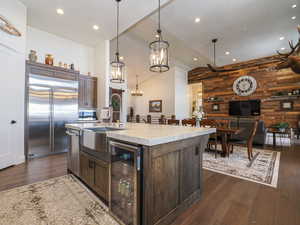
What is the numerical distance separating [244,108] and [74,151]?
25.6ft

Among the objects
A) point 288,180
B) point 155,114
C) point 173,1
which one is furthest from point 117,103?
point 288,180

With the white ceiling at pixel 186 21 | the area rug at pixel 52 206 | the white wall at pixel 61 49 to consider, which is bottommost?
the area rug at pixel 52 206

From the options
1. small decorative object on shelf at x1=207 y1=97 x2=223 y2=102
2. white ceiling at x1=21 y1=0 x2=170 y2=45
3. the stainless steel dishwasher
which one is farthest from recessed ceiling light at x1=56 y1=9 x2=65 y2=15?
small decorative object on shelf at x1=207 y1=97 x2=223 y2=102

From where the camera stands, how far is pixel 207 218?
5.13 feet

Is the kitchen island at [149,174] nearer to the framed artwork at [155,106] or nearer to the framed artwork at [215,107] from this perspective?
the framed artwork at [215,107]

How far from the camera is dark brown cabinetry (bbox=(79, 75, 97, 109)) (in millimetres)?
4508

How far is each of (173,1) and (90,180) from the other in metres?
4.35

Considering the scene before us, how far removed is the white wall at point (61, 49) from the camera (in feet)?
13.5

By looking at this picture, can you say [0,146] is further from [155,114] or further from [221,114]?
[221,114]

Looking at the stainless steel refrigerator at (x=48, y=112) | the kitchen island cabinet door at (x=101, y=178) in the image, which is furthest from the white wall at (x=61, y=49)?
the kitchen island cabinet door at (x=101, y=178)

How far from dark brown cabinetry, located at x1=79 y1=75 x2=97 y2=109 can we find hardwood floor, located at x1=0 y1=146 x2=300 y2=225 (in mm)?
2120

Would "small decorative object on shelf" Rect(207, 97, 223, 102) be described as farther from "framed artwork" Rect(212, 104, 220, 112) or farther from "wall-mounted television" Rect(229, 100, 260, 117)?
"wall-mounted television" Rect(229, 100, 260, 117)

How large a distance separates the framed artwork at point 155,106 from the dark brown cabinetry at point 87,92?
15.9 feet

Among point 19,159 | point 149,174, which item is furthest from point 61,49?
point 149,174
